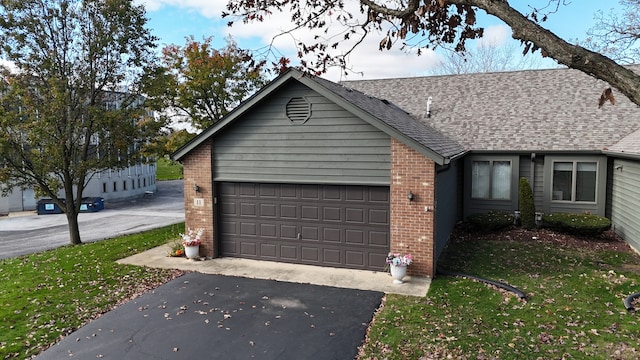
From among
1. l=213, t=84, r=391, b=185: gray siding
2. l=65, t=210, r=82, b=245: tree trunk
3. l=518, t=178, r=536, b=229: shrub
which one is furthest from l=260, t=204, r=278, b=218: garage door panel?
l=65, t=210, r=82, b=245: tree trunk

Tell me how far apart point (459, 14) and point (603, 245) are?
9584 millimetres

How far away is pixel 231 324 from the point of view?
718 cm

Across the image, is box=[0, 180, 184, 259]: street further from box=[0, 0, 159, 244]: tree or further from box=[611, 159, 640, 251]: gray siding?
box=[611, 159, 640, 251]: gray siding

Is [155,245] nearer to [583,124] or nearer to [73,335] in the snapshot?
[73,335]

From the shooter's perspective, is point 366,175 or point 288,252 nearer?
point 366,175

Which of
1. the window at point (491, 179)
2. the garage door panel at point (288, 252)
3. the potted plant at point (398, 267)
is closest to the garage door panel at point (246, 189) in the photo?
the garage door panel at point (288, 252)

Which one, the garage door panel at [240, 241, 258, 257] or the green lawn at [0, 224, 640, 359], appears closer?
the green lawn at [0, 224, 640, 359]

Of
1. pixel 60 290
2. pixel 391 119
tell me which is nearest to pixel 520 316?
pixel 391 119

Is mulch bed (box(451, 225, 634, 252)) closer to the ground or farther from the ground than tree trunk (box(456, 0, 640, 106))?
closer to the ground

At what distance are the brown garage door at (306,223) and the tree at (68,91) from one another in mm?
6736

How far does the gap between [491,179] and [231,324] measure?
11.5 metres

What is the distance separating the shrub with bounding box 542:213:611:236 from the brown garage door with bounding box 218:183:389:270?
275 inches

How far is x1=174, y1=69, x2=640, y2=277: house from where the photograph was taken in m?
9.66

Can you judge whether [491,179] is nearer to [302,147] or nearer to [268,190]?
[302,147]
